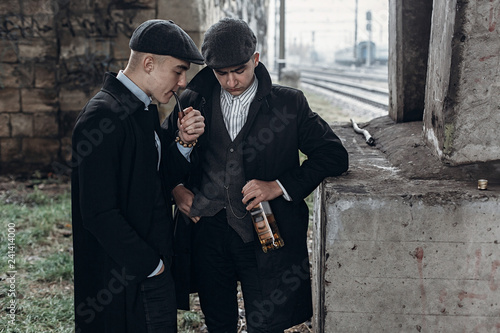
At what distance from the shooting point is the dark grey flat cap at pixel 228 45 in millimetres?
2242

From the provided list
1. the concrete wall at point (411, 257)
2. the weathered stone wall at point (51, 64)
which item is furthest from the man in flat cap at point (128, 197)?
the weathered stone wall at point (51, 64)

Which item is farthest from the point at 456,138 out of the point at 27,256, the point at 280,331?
the point at 27,256

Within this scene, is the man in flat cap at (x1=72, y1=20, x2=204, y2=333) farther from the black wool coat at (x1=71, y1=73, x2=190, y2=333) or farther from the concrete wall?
the concrete wall

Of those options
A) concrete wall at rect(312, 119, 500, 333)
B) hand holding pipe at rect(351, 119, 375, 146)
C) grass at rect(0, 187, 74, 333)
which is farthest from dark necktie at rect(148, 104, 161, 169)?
grass at rect(0, 187, 74, 333)

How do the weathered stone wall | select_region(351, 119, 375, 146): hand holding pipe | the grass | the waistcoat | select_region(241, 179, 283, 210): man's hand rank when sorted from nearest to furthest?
select_region(241, 179, 283, 210): man's hand < the waistcoat < select_region(351, 119, 375, 146): hand holding pipe < the grass < the weathered stone wall

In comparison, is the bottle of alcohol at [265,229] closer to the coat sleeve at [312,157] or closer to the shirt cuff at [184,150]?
the coat sleeve at [312,157]

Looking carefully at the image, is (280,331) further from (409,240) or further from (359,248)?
(409,240)

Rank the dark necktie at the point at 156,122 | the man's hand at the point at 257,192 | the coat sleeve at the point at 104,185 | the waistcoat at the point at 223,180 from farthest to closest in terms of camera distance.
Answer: the waistcoat at the point at 223,180 < the man's hand at the point at 257,192 < the dark necktie at the point at 156,122 < the coat sleeve at the point at 104,185

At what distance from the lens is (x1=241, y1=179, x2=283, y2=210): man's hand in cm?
229

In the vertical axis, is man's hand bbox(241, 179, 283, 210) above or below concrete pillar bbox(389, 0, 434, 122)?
below

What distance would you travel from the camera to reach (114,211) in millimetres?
1956

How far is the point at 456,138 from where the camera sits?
2230 mm

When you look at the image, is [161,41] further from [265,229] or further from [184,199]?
[265,229]

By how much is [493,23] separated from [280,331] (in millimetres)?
1566
